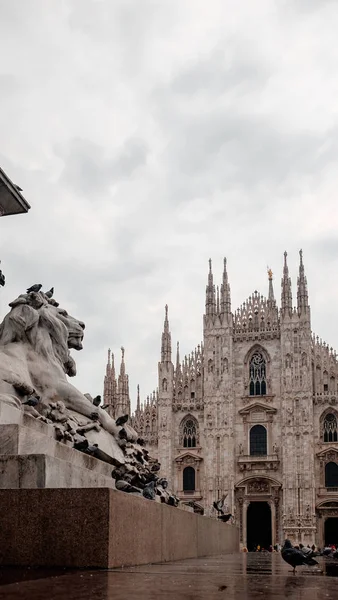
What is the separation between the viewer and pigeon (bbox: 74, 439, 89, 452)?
21.3ft

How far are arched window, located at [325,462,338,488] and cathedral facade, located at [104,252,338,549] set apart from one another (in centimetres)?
6

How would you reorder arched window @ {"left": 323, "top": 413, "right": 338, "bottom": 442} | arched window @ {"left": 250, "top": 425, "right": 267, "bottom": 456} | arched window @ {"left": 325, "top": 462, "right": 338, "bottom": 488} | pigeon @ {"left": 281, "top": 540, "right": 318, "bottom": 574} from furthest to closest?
arched window @ {"left": 250, "top": 425, "right": 267, "bottom": 456} < arched window @ {"left": 323, "top": 413, "right": 338, "bottom": 442} < arched window @ {"left": 325, "top": 462, "right": 338, "bottom": 488} < pigeon @ {"left": 281, "top": 540, "right": 318, "bottom": 574}

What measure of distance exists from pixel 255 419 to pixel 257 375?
103 inches

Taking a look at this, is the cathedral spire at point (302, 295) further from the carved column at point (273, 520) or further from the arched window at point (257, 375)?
the carved column at point (273, 520)

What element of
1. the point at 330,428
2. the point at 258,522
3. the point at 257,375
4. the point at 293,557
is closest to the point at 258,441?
the point at 257,375

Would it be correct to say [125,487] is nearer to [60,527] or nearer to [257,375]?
[60,527]

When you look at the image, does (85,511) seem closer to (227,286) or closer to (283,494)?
(283,494)

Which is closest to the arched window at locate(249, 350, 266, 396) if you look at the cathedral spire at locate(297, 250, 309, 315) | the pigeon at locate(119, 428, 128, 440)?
the cathedral spire at locate(297, 250, 309, 315)

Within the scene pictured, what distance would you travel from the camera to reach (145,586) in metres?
3.96

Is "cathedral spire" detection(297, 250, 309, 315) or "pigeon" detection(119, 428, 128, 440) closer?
"pigeon" detection(119, 428, 128, 440)

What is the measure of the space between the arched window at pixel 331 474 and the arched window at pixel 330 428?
4.54 ft

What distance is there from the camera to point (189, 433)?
44500 millimetres

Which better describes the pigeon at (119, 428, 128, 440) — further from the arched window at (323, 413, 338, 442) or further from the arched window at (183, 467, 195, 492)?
the arched window at (183, 467, 195, 492)

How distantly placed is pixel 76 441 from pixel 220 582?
7.67 ft
